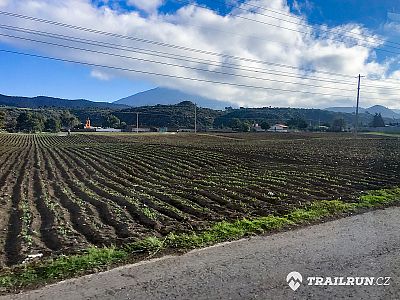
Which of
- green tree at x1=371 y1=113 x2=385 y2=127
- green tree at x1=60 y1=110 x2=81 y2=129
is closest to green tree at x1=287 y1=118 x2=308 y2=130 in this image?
green tree at x1=371 y1=113 x2=385 y2=127

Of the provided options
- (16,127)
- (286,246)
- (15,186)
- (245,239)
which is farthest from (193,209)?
(16,127)

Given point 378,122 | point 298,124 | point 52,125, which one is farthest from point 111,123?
point 378,122

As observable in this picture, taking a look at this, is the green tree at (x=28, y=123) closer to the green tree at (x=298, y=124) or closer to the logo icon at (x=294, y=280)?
the green tree at (x=298, y=124)

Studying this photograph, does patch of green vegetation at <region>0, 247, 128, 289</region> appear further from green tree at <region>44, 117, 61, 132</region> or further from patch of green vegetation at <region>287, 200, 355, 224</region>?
green tree at <region>44, 117, 61, 132</region>

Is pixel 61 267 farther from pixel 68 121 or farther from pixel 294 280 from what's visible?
pixel 68 121

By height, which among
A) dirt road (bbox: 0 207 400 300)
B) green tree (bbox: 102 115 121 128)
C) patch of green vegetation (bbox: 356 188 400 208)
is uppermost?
green tree (bbox: 102 115 121 128)

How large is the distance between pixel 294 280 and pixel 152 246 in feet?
7.47

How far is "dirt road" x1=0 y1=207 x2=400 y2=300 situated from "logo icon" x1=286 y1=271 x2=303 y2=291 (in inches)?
2.1

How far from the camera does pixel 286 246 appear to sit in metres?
5.50

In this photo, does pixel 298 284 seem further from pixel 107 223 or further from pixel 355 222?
pixel 107 223

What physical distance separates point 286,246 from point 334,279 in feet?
4.15

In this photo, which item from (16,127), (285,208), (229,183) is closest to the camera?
(285,208)

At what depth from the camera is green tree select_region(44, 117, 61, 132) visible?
11635 cm

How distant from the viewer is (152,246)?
18.0 ft
